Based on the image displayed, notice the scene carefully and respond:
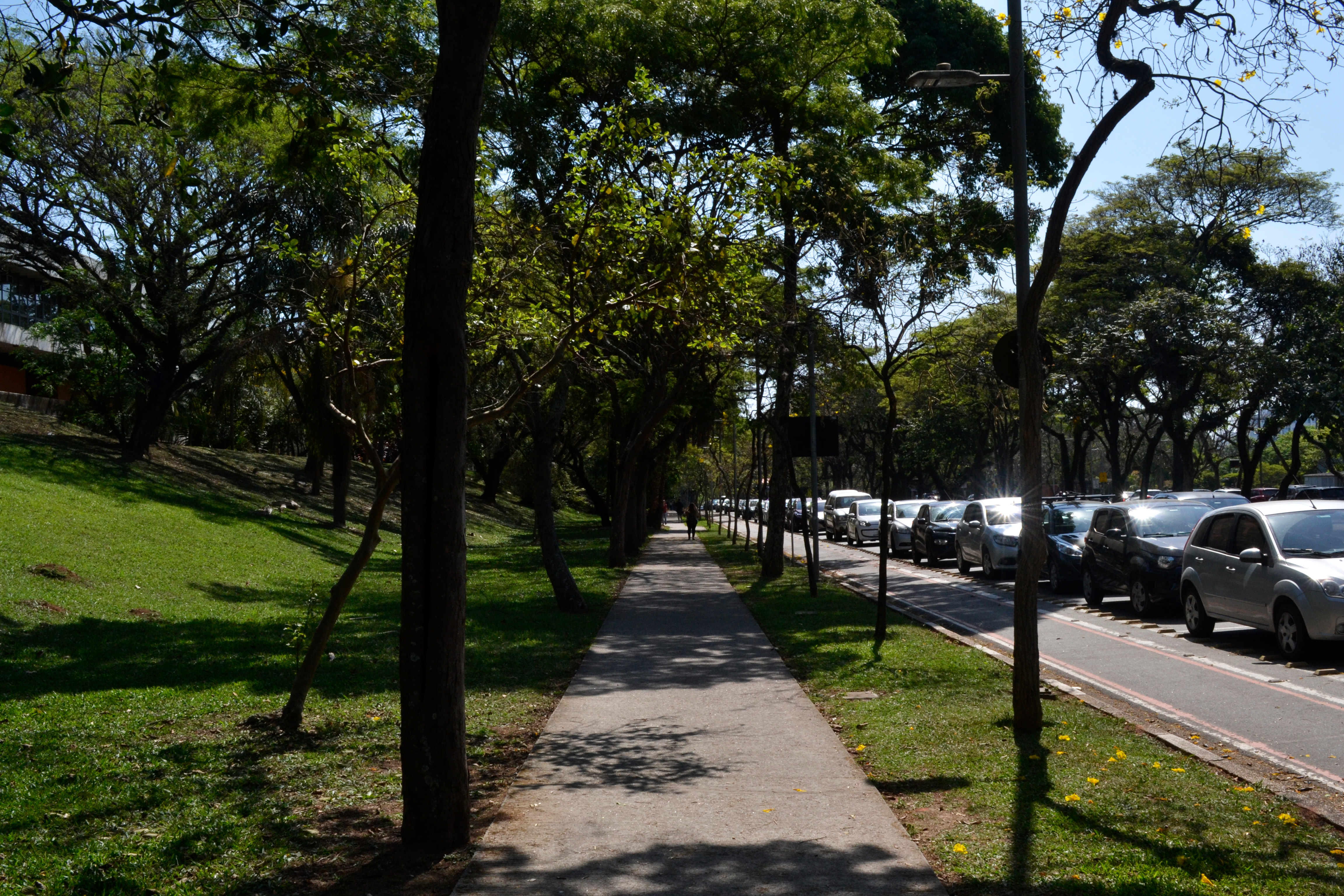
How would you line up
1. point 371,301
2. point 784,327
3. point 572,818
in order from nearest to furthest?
point 572,818, point 371,301, point 784,327

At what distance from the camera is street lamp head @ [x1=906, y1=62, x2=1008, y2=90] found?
9.02 meters

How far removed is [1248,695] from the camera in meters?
9.84

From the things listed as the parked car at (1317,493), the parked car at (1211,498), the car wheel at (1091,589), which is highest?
the parked car at (1317,493)

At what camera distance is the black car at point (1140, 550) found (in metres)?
15.6

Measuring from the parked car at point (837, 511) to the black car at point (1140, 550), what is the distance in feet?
83.0

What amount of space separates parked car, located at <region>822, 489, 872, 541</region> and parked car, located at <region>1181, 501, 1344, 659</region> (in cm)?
2987

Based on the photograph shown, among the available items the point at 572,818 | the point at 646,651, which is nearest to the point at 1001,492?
the point at 646,651

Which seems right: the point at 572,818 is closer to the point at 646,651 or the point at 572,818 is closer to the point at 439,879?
the point at 439,879

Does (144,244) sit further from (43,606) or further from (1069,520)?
(1069,520)

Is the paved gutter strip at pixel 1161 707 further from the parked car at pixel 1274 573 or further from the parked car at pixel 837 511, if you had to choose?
the parked car at pixel 837 511

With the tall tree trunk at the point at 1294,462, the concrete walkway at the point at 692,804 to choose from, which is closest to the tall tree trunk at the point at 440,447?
the concrete walkway at the point at 692,804

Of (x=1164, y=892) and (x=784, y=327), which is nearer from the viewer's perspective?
(x=1164, y=892)

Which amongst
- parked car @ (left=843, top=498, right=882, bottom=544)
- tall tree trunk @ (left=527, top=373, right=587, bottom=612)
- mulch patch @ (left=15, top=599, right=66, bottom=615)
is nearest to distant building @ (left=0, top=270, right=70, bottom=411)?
tall tree trunk @ (left=527, top=373, right=587, bottom=612)

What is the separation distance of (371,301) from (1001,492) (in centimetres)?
5531
